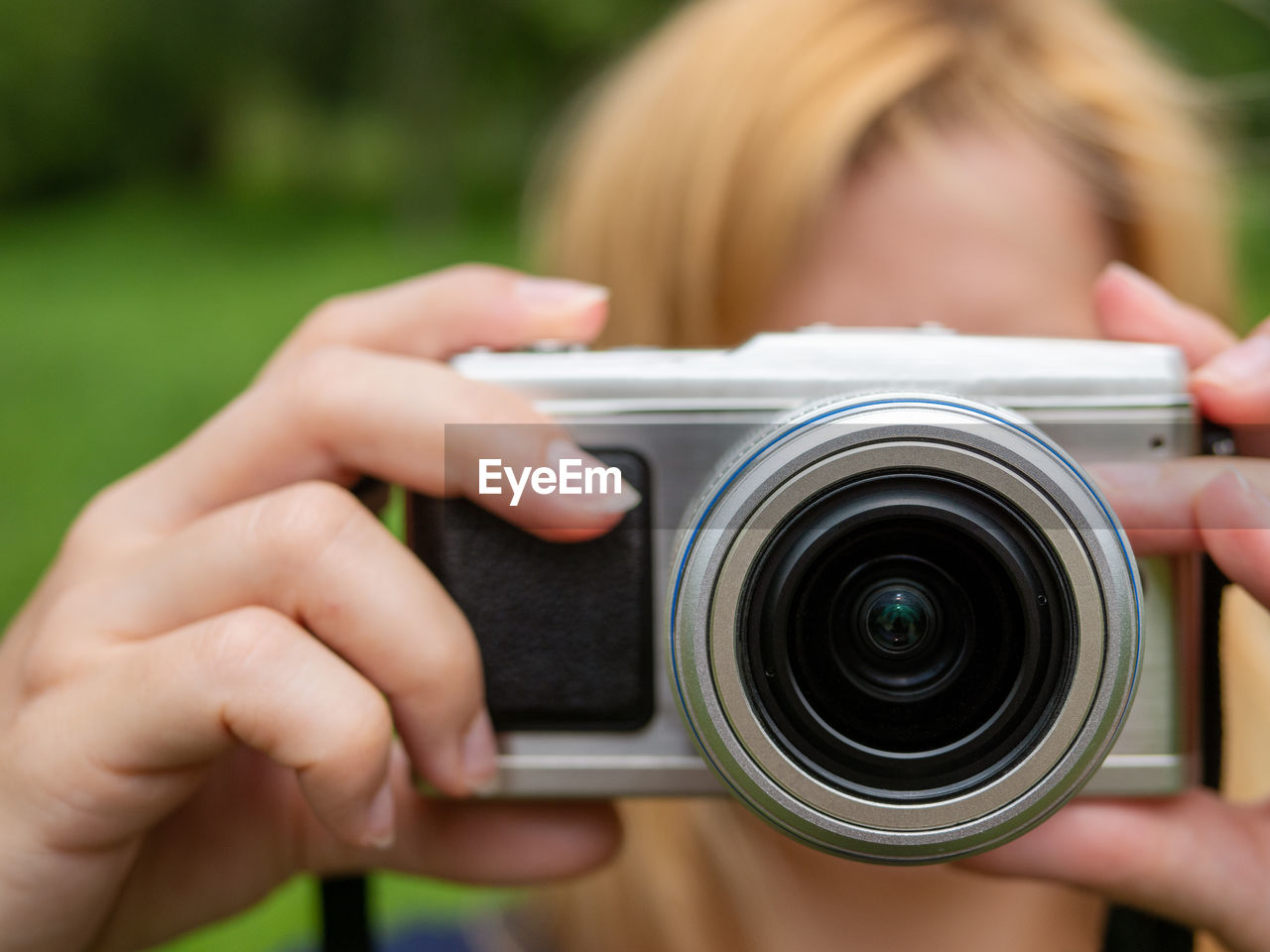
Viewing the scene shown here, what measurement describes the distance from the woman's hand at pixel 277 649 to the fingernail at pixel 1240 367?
362mm

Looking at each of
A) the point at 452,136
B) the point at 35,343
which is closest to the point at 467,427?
the point at 35,343

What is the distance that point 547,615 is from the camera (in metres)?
0.74

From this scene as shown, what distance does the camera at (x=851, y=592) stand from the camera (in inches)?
24.0

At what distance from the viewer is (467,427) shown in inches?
27.5

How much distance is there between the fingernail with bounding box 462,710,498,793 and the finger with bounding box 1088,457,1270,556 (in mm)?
390

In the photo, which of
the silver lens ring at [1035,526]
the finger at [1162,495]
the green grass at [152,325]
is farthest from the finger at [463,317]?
the green grass at [152,325]

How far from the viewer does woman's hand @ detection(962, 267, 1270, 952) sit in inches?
26.3

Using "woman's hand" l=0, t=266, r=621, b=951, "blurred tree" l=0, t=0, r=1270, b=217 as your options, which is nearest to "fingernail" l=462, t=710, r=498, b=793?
"woman's hand" l=0, t=266, r=621, b=951

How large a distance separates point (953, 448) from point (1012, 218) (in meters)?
0.52

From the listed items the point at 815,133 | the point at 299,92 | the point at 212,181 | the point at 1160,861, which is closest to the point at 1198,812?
the point at 1160,861

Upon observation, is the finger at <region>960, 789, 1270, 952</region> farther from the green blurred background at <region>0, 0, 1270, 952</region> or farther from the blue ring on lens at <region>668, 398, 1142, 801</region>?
the green blurred background at <region>0, 0, 1270, 952</region>

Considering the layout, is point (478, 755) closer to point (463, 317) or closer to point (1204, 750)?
point (463, 317)

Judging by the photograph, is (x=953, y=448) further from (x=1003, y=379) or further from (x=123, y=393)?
(x=123, y=393)

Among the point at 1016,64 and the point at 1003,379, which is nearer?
the point at 1003,379
